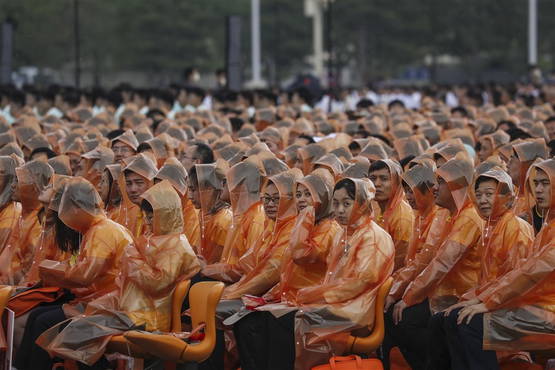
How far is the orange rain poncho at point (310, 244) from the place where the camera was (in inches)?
318

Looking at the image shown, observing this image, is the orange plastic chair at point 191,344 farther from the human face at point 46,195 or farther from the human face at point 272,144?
the human face at point 272,144

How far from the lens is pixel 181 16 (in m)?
59.4

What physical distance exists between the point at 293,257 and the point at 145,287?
38.5 inches

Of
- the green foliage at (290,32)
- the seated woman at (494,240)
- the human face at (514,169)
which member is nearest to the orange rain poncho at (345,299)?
the seated woman at (494,240)

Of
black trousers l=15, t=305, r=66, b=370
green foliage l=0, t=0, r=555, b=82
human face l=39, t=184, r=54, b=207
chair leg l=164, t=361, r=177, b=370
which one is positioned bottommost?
chair leg l=164, t=361, r=177, b=370

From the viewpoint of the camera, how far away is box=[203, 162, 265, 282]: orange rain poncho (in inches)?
354

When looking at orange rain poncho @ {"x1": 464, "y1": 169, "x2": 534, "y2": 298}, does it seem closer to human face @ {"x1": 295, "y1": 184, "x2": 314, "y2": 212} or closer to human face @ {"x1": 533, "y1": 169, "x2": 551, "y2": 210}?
human face @ {"x1": 533, "y1": 169, "x2": 551, "y2": 210}

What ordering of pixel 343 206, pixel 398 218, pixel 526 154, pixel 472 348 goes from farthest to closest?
pixel 526 154, pixel 398 218, pixel 343 206, pixel 472 348

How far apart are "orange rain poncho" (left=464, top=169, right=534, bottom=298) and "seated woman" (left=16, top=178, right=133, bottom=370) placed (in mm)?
2259

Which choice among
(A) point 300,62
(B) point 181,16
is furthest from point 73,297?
(A) point 300,62

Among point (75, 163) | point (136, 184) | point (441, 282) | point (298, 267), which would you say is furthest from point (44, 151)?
point (441, 282)

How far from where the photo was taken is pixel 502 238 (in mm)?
7824

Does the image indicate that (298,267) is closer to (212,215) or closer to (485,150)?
(212,215)

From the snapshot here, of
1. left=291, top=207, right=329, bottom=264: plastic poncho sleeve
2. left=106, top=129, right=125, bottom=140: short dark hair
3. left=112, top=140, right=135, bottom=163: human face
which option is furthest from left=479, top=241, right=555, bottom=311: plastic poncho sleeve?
left=106, top=129, right=125, bottom=140: short dark hair
